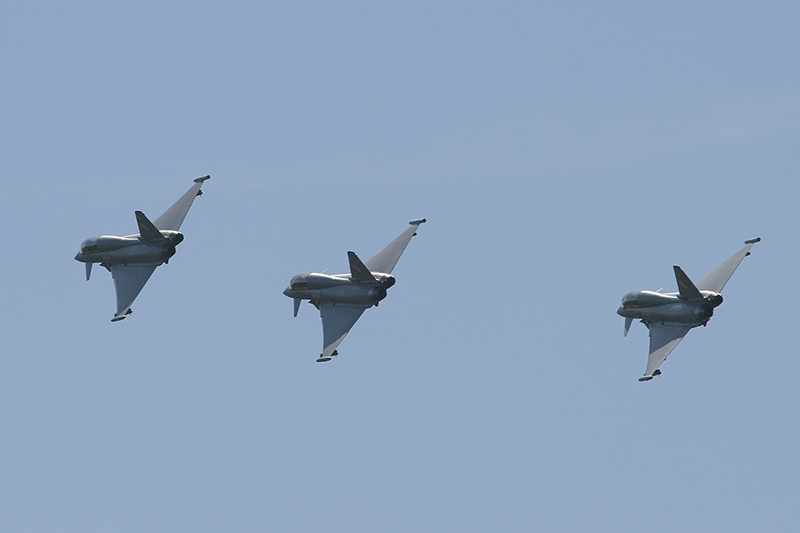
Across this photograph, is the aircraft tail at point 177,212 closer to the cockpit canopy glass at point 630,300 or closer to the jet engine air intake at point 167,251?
the jet engine air intake at point 167,251

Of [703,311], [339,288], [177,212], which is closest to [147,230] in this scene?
[177,212]

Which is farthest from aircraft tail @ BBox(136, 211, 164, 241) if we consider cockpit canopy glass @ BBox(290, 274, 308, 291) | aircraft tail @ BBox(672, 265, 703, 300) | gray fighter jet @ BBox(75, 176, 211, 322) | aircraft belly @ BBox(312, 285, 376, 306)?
aircraft tail @ BBox(672, 265, 703, 300)

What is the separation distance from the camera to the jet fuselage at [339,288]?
413ft

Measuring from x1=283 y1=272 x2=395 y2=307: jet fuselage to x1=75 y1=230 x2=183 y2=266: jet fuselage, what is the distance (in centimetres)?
1196

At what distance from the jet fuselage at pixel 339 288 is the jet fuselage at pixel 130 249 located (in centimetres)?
1196

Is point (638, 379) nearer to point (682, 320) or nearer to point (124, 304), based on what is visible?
point (682, 320)

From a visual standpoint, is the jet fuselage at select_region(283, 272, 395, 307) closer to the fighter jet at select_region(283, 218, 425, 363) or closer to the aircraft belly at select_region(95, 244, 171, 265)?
the fighter jet at select_region(283, 218, 425, 363)

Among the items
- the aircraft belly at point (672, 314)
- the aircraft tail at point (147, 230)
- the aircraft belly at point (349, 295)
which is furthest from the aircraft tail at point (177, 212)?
the aircraft belly at point (672, 314)

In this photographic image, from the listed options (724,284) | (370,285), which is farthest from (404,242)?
(724,284)

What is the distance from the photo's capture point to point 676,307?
122125 millimetres

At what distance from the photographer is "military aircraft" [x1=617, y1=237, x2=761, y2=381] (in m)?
121

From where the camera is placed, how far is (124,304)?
429 feet

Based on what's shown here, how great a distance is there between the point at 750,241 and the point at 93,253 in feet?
201

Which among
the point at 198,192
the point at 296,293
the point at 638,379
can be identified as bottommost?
the point at 638,379
